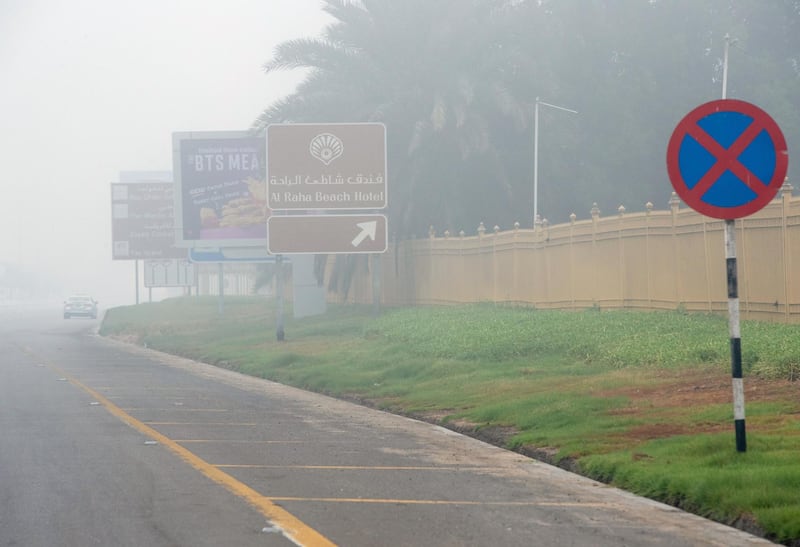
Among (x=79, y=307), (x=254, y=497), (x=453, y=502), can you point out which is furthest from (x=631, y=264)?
(x=79, y=307)

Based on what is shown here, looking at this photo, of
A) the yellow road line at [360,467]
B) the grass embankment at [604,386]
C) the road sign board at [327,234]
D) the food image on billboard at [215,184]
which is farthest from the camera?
the food image on billboard at [215,184]

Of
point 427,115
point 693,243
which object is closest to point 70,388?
point 693,243

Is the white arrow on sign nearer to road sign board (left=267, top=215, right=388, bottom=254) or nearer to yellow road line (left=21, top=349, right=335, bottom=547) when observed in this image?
road sign board (left=267, top=215, right=388, bottom=254)

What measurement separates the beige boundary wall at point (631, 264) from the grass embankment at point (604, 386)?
74 centimetres

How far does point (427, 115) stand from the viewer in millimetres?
43656

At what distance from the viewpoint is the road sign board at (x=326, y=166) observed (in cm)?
3556

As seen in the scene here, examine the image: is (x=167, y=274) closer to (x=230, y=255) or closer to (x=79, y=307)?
(x=79, y=307)

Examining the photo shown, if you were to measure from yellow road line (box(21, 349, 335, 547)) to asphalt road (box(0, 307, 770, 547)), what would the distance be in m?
0.02

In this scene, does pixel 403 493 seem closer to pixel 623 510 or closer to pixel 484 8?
pixel 623 510

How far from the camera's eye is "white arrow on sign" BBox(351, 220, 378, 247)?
3566cm

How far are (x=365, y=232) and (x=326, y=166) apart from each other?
78.6 inches

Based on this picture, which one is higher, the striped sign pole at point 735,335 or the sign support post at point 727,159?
the sign support post at point 727,159

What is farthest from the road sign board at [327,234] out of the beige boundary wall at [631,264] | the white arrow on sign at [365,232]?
the beige boundary wall at [631,264]

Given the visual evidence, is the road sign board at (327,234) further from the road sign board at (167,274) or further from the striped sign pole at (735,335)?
the road sign board at (167,274)
